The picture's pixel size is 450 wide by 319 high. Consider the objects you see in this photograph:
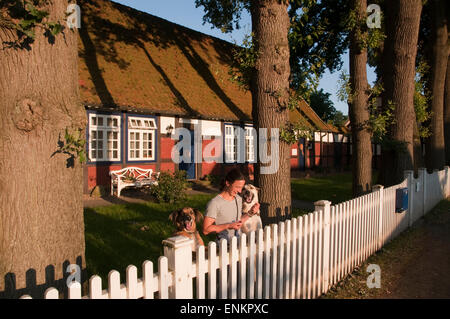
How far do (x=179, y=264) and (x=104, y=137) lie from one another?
10.2m

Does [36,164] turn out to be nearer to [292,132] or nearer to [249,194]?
[249,194]

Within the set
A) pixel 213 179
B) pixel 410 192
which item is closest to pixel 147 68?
pixel 213 179

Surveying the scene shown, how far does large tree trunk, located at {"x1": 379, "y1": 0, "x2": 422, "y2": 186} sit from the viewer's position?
9.09 metres

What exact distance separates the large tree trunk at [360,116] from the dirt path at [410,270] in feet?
5.27

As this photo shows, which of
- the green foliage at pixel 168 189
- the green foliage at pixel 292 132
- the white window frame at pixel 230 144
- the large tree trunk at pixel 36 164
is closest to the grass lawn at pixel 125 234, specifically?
the green foliage at pixel 168 189

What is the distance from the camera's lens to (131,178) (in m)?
11.6

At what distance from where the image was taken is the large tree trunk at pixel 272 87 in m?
4.82

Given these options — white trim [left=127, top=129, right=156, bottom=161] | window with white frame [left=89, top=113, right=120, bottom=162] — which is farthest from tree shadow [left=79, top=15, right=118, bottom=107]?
white trim [left=127, top=129, right=156, bottom=161]

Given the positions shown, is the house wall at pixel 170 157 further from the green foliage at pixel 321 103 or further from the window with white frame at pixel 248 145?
the green foliage at pixel 321 103

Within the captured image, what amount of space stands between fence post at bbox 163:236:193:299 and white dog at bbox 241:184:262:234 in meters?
1.68

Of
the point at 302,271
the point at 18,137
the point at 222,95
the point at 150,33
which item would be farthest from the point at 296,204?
the point at 150,33

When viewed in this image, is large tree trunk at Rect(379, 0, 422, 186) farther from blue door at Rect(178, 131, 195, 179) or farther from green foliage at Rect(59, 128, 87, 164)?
green foliage at Rect(59, 128, 87, 164)
